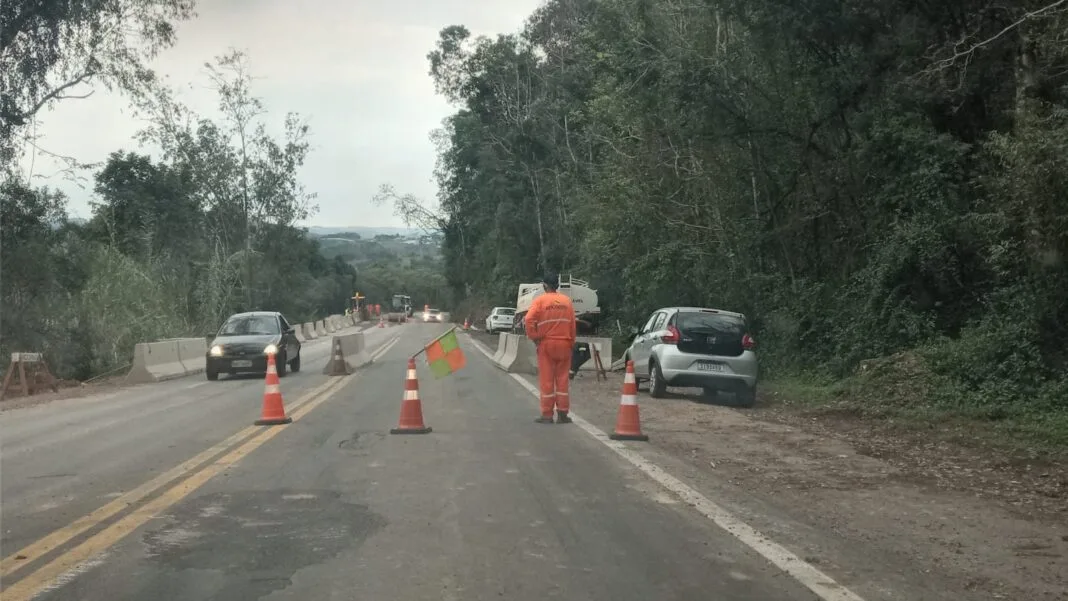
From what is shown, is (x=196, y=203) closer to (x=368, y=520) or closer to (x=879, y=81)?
(x=879, y=81)

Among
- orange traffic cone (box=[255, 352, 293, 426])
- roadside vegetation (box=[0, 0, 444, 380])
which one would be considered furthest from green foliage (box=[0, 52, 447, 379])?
orange traffic cone (box=[255, 352, 293, 426])

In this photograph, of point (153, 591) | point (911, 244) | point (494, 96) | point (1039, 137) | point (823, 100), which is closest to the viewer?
point (153, 591)

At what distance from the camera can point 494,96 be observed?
56.5 m

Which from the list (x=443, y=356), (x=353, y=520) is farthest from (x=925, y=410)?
(x=353, y=520)

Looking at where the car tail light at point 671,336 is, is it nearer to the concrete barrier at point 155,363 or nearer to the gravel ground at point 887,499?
the gravel ground at point 887,499

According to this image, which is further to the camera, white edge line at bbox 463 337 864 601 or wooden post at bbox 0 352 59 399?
wooden post at bbox 0 352 59 399

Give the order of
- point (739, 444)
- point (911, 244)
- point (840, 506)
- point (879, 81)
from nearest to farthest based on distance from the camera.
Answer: point (840, 506)
point (739, 444)
point (911, 244)
point (879, 81)

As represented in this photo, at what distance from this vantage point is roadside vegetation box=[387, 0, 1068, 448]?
14.3 metres

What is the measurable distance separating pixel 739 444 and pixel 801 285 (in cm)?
1163

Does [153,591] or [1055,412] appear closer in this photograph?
[153,591]

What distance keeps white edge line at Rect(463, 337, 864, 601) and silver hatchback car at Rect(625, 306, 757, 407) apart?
6.06 metres

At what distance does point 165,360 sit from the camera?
24.8m

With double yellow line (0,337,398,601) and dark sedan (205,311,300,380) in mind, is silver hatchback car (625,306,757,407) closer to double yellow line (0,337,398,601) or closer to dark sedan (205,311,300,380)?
double yellow line (0,337,398,601)

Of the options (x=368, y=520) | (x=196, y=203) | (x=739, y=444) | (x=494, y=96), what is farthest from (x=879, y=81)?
(x=196, y=203)
